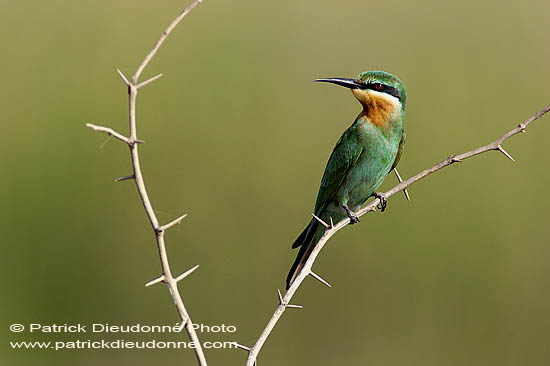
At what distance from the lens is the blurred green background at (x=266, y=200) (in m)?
4.21

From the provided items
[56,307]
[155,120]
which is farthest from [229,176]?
[56,307]

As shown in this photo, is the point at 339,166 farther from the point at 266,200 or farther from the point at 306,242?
the point at 266,200

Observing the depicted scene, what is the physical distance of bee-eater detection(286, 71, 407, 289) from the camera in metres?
2.98

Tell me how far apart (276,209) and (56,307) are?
1.50 m

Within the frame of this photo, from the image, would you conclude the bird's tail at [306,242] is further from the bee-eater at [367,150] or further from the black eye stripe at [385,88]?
the black eye stripe at [385,88]

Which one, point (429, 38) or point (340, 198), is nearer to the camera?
point (340, 198)

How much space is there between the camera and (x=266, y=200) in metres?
4.57

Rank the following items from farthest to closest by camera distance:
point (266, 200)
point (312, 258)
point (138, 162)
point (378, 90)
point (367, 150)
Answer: point (266, 200) → point (367, 150) → point (378, 90) → point (312, 258) → point (138, 162)

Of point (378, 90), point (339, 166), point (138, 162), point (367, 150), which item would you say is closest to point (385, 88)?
point (378, 90)

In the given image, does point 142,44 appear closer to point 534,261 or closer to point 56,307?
point 56,307

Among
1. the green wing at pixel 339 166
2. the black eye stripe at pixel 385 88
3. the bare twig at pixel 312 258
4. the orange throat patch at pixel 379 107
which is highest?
the black eye stripe at pixel 385 88

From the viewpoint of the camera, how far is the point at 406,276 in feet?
14.5

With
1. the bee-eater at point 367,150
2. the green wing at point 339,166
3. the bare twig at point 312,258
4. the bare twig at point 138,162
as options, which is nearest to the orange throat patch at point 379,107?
the bee-eater at point 367,150

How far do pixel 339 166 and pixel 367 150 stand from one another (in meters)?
0.15
